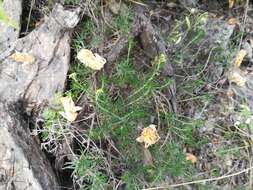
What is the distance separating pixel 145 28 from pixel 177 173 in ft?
3.44

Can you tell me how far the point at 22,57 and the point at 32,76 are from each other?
0.14 m

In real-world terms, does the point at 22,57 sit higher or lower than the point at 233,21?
lower

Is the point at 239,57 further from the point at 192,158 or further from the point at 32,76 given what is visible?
the point at 32,76

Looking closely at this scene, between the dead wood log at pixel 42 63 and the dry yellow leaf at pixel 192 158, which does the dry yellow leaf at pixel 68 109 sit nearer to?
the dead wood log at pixel 42 63

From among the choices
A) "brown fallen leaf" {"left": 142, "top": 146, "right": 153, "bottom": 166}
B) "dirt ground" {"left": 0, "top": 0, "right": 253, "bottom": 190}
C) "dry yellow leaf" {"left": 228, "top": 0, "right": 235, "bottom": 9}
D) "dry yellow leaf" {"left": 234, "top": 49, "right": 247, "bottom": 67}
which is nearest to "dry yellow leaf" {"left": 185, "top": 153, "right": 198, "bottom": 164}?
"dirt ground" {"left": 0, "top": 0, "right": 253, "bottom": 190}

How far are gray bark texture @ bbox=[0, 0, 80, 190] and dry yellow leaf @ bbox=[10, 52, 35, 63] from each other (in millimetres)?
18

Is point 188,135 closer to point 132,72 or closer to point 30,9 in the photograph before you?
point 132,72

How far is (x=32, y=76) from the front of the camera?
8.34 ft

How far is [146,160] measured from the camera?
269 centimetres

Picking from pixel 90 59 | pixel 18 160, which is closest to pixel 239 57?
pixel 90 59

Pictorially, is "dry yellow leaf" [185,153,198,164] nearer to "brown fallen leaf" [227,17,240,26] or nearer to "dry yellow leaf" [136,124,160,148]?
"dry yellow leaf" [136,124,160,148]

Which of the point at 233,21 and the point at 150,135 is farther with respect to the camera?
the point at 233,21

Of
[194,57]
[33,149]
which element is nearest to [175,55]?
[194,57]

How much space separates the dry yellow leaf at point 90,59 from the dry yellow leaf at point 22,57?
0.32 meters
